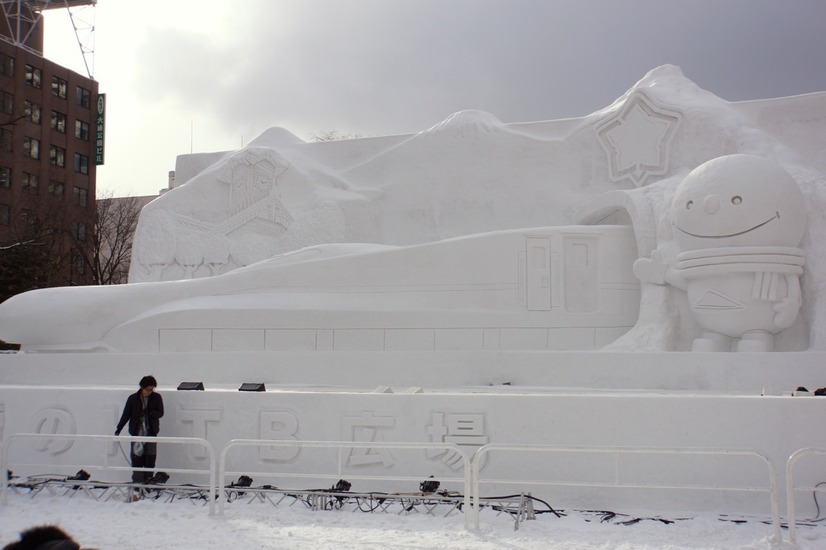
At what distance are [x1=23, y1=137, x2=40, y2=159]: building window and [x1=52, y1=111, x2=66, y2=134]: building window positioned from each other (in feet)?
4.42

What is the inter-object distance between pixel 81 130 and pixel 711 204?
1259 inches

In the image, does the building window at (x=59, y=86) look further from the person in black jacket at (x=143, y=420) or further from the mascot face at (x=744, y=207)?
the mascot face at (x=744, y=207)

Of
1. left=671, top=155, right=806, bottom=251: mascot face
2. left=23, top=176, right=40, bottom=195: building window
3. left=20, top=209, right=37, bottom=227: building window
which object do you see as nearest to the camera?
left=671, top=155, right=806, bottom=251: mascot face

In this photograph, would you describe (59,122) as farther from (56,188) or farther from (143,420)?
(143,420)

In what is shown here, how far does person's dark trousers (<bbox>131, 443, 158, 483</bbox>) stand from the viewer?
647 centimetres

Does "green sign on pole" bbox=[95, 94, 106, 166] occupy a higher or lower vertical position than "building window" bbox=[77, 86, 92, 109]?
lower

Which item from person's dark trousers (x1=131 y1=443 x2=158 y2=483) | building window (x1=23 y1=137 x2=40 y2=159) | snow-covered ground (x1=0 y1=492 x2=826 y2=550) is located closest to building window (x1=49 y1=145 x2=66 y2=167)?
building window (x1=23 y1=137 x2=40 y2=159)

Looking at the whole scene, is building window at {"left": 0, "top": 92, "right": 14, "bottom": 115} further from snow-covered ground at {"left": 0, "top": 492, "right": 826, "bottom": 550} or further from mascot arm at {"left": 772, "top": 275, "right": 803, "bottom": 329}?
mascot arm at {"left": 772, "top": 275, "right": 803, "bottom": 329}

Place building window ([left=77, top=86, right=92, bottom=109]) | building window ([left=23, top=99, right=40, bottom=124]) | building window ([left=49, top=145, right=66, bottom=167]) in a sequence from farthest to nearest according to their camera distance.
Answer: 1. building window ([left=77, top=86, right=92, bottom=109])
2. building window ([left=49, top=145, right=66, bottom=167])
3. building window ([left=23, top=99, right=40, bottom=124])

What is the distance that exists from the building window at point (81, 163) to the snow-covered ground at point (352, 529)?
3046cm

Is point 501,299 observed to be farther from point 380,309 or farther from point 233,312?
point 233,312

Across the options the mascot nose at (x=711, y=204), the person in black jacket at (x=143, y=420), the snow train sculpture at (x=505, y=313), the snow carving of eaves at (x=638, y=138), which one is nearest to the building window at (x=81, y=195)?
Result: the snow train sculpture at (x=505, y=313)

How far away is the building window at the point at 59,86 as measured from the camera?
32.2m

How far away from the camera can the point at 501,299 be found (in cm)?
917
